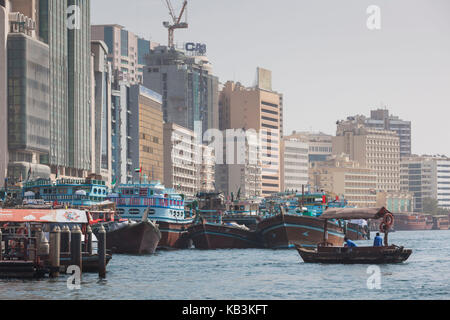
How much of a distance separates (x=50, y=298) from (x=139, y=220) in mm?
69506

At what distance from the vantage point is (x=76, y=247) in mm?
75750

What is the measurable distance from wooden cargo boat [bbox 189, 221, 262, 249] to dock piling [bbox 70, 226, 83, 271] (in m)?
68.5

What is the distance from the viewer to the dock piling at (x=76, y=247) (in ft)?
246

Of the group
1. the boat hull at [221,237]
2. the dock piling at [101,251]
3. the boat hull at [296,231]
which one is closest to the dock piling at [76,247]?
the dock piling at [101,251]

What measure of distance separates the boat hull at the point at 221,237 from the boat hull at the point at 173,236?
1461mm

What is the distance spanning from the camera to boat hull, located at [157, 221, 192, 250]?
14125 centimetres

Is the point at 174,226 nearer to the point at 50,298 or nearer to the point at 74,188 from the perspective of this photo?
the point at 74,188

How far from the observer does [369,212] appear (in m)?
96.3
